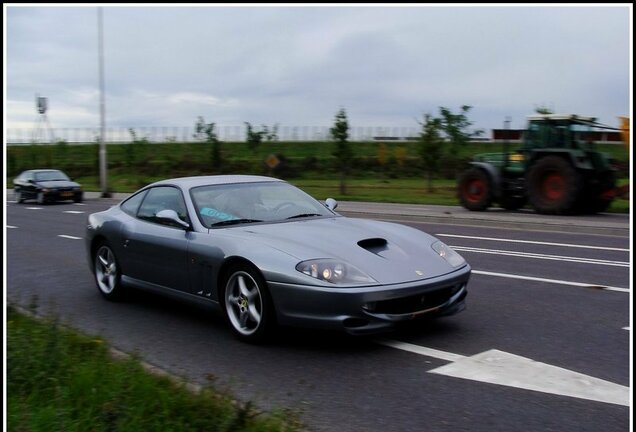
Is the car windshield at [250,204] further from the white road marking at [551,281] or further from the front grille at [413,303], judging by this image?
the white road marking at [551,281]

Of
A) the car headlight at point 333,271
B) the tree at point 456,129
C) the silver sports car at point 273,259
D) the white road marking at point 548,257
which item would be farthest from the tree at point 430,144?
the car headlight at point 333,271

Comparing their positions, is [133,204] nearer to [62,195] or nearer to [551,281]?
[551,281]

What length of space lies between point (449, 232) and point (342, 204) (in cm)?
814

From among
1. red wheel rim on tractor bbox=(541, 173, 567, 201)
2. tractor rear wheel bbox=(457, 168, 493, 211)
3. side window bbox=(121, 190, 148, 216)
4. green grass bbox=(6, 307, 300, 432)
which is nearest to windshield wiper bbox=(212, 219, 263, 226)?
side window bbox=(121, 190, 148, 216)

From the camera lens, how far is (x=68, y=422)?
3.85m

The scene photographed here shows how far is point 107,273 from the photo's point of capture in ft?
25.4

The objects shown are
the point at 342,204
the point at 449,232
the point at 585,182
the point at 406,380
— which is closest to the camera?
the point at 406,380

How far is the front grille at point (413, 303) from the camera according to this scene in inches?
213

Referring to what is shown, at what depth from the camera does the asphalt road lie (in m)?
4.29

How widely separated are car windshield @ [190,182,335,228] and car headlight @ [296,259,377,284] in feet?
3.79

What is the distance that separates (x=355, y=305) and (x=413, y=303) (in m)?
0.50

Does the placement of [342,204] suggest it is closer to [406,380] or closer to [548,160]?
[548,160]

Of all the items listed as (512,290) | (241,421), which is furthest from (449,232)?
(241,421)

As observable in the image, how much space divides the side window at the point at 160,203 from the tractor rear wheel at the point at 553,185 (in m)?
12.6
